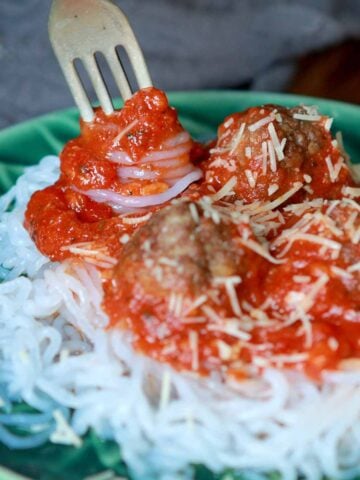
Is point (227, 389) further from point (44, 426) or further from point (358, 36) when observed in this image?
point (358, 36)

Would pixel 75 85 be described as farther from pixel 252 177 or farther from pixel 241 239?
pixel 241 239

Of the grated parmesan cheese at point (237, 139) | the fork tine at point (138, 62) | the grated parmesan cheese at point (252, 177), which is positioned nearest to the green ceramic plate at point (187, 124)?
the fork tine at point (138, 62)

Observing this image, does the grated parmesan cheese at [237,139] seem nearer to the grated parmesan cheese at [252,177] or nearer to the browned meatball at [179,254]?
the grated parmesan cheese at [252,177]

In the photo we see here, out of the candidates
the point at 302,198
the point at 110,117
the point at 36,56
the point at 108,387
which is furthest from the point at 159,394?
the point at 36,56

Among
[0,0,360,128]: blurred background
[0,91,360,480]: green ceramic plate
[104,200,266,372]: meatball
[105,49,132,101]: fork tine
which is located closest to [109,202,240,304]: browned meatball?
[104,200,266,372]: meatball

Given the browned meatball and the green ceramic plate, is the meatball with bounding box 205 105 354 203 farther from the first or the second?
the green ceramic plate

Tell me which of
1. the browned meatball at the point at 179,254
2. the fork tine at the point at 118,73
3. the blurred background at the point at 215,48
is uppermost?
the fork tine at the point at 118,73

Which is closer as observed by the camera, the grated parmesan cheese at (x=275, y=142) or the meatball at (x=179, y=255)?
the meatball at (x=179, y=255)
